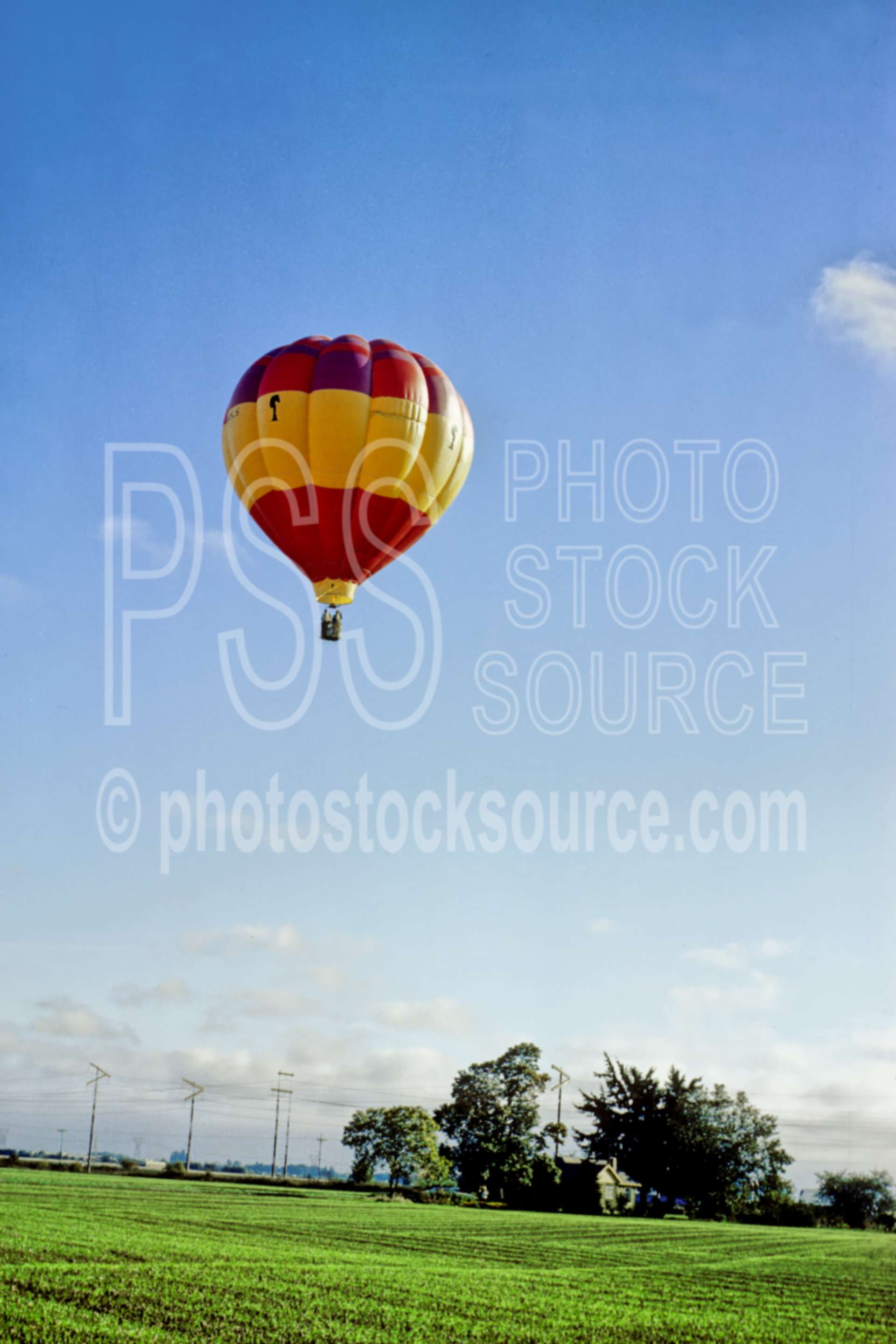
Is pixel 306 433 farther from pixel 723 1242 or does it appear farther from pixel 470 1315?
pixel 723 1242

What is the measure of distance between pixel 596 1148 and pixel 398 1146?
17644mm

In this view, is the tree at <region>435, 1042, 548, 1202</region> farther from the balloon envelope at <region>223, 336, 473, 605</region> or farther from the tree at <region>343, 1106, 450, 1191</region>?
the balloon envelope at <region>223, 336, 473, 605</region>

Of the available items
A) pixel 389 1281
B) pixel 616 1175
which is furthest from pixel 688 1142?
pixel 389 1281

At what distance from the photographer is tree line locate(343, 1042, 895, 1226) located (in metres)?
69.8

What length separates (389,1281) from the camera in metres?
21.8

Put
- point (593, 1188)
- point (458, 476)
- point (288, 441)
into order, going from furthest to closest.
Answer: point (593, 1188) < point (458, 476) < point (288, 441)

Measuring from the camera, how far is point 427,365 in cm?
2592

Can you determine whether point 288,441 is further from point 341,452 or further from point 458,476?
point 458,476

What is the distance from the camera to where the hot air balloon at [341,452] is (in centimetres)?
2417

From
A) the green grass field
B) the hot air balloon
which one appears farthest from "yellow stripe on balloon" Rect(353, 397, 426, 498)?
the green grass field

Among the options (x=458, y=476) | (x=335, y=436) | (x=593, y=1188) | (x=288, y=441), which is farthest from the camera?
(x=593, y=1188)

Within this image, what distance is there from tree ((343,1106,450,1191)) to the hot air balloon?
52.4m

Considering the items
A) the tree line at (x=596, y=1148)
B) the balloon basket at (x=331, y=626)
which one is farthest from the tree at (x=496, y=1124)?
the balloon basket at (x=331, y=626)

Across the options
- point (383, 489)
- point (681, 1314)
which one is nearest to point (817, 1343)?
point (681, 1314)
